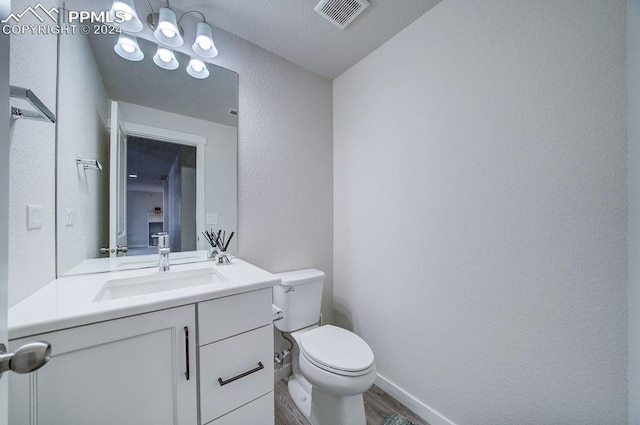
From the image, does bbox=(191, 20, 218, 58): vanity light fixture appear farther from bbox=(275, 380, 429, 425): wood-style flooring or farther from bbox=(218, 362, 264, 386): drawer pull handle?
bbox=(275, 380, 429, 425): wood-style flooring

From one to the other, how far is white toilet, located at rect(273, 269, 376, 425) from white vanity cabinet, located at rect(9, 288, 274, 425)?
0.91 feet

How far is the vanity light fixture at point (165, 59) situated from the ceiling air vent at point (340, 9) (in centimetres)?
88

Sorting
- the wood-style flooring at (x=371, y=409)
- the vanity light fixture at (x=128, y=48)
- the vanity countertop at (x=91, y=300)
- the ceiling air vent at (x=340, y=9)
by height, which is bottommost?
the wood-style flooring at (x=371, y=409)

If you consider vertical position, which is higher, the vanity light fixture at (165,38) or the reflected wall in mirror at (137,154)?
the vanity light fixture at (165,38)

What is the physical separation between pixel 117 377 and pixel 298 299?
101 cm

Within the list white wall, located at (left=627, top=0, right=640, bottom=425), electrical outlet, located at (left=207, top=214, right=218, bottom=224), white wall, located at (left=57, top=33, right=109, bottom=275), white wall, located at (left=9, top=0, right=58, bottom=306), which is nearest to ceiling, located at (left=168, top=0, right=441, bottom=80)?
white wall, located at (left=57, top=33, right=109, bottom=275)

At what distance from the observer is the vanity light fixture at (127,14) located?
1.16 m

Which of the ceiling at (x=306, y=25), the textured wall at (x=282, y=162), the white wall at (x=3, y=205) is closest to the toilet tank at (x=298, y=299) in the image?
the textured wall at (x=282, y=162)

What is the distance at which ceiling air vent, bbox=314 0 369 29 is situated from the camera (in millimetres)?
1331

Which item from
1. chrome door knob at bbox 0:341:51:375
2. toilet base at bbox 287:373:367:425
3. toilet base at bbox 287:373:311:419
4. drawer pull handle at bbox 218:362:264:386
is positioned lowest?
toilet base at bbox 287:373:311:419

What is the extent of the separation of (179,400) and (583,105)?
73.0 inches

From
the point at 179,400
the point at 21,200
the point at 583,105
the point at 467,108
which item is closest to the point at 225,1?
the point at 21,200

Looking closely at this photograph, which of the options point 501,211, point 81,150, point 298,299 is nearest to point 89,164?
point 81,150

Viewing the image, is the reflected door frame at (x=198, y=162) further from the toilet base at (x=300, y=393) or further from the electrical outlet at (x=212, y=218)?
the toilet base at (x=300, y=393)
